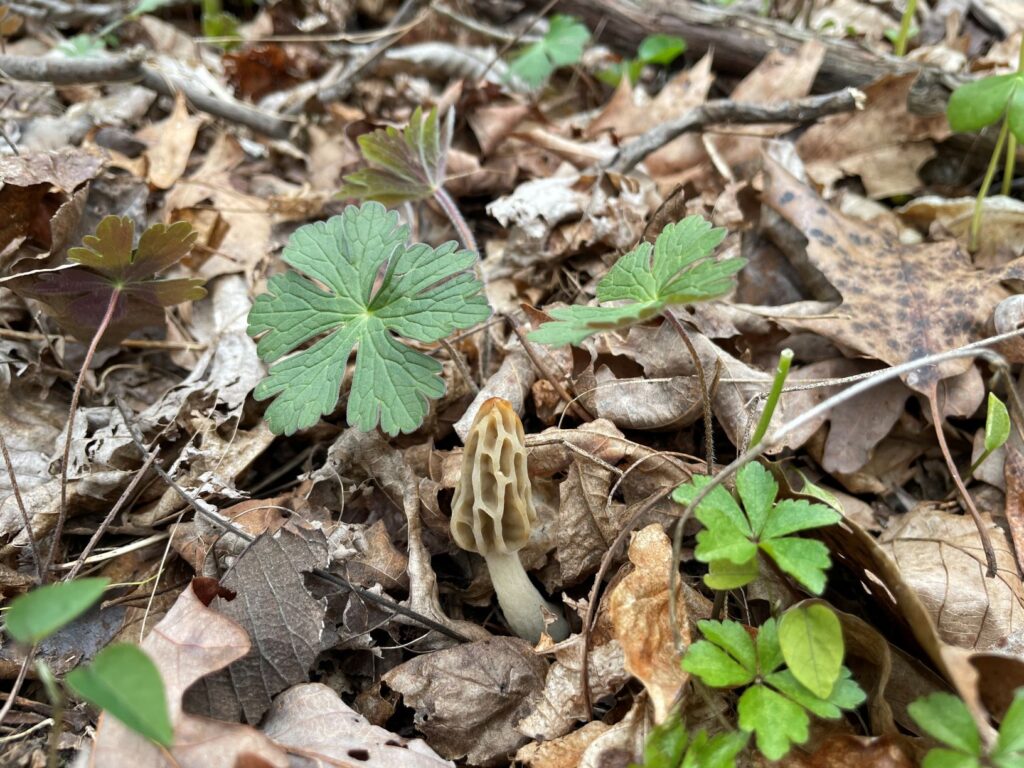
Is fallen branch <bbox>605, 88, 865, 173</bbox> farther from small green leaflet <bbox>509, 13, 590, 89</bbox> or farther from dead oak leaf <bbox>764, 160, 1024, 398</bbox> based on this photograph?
small green leaflet <bbox>509, 13, 590, 89</bbox>

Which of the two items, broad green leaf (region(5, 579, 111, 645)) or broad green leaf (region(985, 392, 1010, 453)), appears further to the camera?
broad green leaf (region(985, 392, 1010, 453))

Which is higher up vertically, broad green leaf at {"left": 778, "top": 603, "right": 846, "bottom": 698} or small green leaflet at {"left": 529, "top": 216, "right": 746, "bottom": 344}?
small green leaflet at {"left": 529, "top": 216, "right": 746, "bottom": 344}

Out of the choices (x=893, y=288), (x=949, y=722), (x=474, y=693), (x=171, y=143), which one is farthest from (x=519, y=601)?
(x=171, y=143)

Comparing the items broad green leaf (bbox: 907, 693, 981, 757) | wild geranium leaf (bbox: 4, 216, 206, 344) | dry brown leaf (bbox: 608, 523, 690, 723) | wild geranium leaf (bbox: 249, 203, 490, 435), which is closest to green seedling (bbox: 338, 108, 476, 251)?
wild geranium leaf (bbox: 249, 203, 490, 435)

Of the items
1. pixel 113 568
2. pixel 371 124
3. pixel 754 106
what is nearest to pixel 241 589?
pixel 113 568

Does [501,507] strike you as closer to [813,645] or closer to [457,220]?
[813,645]

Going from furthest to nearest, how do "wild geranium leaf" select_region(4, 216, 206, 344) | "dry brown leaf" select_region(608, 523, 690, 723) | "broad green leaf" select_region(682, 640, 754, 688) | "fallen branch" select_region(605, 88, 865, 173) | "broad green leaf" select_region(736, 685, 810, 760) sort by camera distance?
"fallen branch" select_region(605, 88, 865, 173), "wild geranium leaf" select_region(4, 216, 206, 344), "dry brown leaf" select_region(608, 523, 690, 723), "broad green leaf" select_region(682, 640, 754, 688), "broad green leaf" select_region(736, 685, 810, 760)

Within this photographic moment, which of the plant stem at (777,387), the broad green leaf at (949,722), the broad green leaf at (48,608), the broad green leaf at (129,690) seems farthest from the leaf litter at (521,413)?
the broad green leaf at (48,608)
